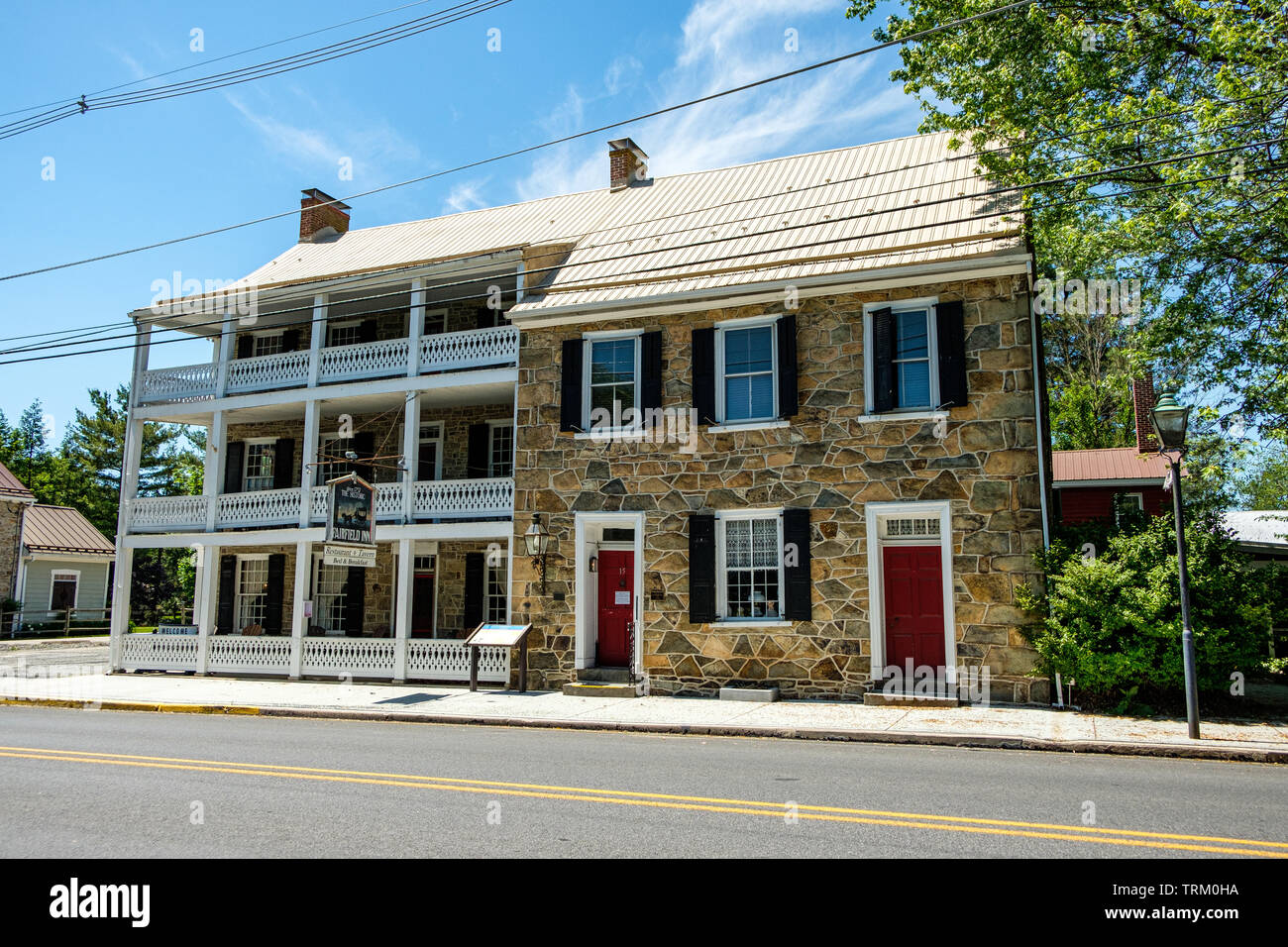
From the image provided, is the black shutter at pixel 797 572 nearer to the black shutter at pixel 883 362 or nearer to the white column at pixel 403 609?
the black shutter at pixel 883 362

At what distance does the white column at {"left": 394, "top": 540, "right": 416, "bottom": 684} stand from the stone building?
6 centimetres

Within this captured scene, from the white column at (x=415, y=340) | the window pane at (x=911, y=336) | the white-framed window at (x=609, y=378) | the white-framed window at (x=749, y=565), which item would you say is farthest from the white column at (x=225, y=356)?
the window pane at (x=911, y=336)

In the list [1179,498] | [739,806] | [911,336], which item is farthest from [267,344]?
[1179,498]

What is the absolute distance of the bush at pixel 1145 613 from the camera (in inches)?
432

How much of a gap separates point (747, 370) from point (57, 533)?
32.8 metres

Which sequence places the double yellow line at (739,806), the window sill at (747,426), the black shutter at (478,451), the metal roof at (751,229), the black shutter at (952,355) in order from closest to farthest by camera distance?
the double yellow line at (739,806) → the black shutter at (952,355) → the metal roof at (751,229) → the window sill at (747,426) → the black shutter at (478,451)

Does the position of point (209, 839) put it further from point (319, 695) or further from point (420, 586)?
point (420, 586)

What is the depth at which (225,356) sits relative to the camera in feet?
66.8

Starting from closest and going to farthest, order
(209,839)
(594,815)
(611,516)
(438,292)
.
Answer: (209,839), (594,815), (611,516), (438,292)

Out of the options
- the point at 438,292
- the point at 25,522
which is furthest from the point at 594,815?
the point at 25,522

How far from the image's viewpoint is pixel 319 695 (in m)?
15.7

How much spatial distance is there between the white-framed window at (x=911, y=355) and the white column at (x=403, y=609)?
946 centimetres

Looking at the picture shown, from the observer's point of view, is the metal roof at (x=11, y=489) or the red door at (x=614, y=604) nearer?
the red door at (x=614, y=604)
